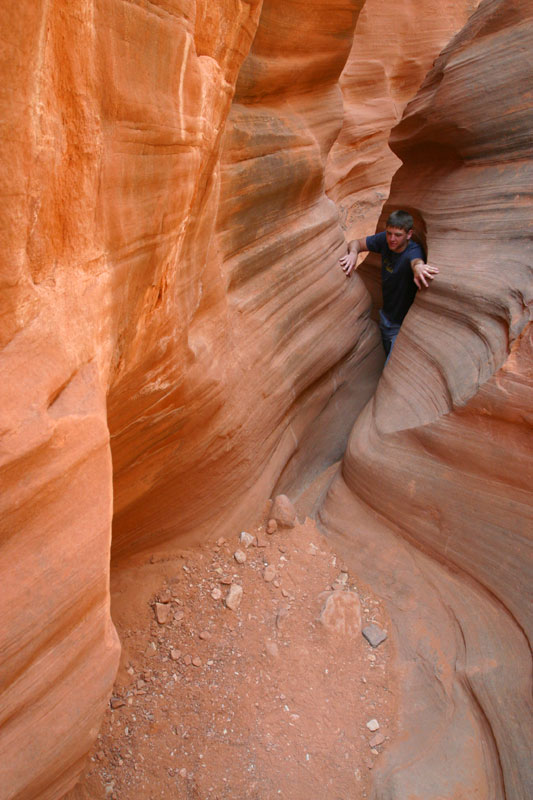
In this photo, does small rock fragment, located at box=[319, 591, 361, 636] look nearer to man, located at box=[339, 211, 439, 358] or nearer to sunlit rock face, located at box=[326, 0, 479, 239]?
man, located at box=[339, 211, 439, 358]

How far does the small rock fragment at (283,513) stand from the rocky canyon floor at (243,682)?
0.53ft

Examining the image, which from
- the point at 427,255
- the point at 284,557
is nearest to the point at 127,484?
the point at 284,557

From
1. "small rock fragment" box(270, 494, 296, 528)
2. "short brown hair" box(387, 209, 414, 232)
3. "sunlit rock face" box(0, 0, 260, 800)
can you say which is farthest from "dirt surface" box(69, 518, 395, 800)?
"short brown hair" box(387, 209, 414, 232)

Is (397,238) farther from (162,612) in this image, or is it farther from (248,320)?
(162,612)

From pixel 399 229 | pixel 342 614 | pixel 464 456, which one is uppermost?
pixel 399 229

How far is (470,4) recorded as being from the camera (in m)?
8.81

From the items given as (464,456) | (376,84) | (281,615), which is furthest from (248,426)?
(376,84)

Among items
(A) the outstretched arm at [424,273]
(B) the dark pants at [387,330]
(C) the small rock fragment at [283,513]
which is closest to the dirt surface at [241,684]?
(C) the small rock fragment at [283,513]

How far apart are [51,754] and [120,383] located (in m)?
1.31

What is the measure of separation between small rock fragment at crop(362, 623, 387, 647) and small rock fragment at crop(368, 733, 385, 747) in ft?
1.52

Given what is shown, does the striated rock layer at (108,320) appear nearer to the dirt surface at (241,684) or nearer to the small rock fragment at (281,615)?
the dirt surface at (241,684)

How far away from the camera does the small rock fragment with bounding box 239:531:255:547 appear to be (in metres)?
3.63

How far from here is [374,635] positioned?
3225mm

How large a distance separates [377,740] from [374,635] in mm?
537
